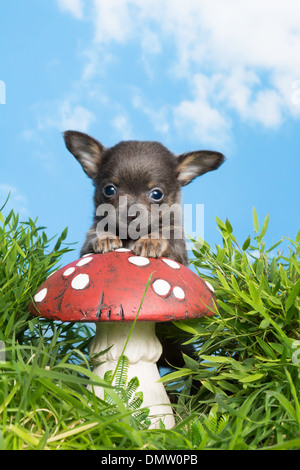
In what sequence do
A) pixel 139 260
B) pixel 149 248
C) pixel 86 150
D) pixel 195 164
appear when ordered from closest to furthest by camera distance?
pixel 139 260 < pixel 149 248 < pixel 195 164 < pixel 86 150

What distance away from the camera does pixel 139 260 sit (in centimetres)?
260

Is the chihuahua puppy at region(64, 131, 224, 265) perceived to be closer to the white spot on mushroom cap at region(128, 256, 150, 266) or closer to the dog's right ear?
the dog's right ear

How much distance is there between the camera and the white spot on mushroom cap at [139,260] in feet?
8.44

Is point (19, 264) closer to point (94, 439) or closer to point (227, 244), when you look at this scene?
point (227, 244)

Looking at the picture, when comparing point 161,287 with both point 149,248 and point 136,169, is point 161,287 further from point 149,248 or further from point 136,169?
point 136,169

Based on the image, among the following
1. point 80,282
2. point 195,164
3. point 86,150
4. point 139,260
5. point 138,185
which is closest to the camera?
point 80,282

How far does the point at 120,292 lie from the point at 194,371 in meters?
0.76

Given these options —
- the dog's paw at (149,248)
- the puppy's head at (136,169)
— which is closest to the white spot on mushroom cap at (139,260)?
the dog's paw at (149,248)

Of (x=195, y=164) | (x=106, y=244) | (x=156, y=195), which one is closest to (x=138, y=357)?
(x=106, y=244)

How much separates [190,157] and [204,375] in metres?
1.82

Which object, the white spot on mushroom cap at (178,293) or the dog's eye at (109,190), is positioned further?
the dog's eye at (109,190)

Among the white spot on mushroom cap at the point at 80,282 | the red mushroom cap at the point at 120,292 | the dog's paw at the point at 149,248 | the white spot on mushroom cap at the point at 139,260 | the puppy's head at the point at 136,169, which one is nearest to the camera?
the red mushroom cap at the point at 120,292

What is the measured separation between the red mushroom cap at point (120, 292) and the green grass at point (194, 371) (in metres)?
0.19

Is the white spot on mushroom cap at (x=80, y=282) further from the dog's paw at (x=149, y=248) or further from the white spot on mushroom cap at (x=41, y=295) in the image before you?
the dog's paw at (x=149, y=248)
